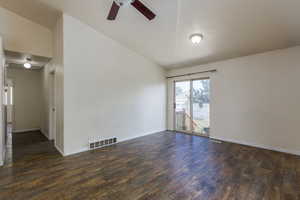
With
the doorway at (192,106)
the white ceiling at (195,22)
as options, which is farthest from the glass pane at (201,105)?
the white ceiling at (195,22)

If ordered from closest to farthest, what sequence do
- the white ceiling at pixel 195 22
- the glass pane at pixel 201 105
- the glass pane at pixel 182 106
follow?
the white ceiling at pixel 195 22
the glass pane at pixel 201 105
the glass pane at pixel 182 106

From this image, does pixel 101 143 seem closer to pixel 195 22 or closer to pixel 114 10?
pixel 114 10

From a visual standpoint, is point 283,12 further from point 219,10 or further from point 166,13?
point 166,13

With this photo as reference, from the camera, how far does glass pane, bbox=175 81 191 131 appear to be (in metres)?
5.29

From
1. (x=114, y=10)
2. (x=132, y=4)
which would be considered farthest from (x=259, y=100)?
(x=114, y=10)

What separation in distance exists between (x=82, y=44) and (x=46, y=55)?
53.2 inches

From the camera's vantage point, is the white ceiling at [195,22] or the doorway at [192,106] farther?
the doorway at [192,106]

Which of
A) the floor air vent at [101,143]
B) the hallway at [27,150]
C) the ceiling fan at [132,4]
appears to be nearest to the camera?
the ceiling fan at [132,4]

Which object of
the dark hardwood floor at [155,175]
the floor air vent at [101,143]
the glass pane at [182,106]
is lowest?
the dark hardwood floor at [155,175]

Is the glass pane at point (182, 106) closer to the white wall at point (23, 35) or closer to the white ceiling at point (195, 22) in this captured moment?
the white ceiling at point (195, 22)

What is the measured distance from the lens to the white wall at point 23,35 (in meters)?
3.45

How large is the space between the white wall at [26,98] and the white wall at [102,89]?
3.71 metres

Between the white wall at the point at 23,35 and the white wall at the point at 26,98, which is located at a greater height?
the white wall at the point at 23,35

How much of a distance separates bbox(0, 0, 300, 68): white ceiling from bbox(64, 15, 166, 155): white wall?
1.32 ft
